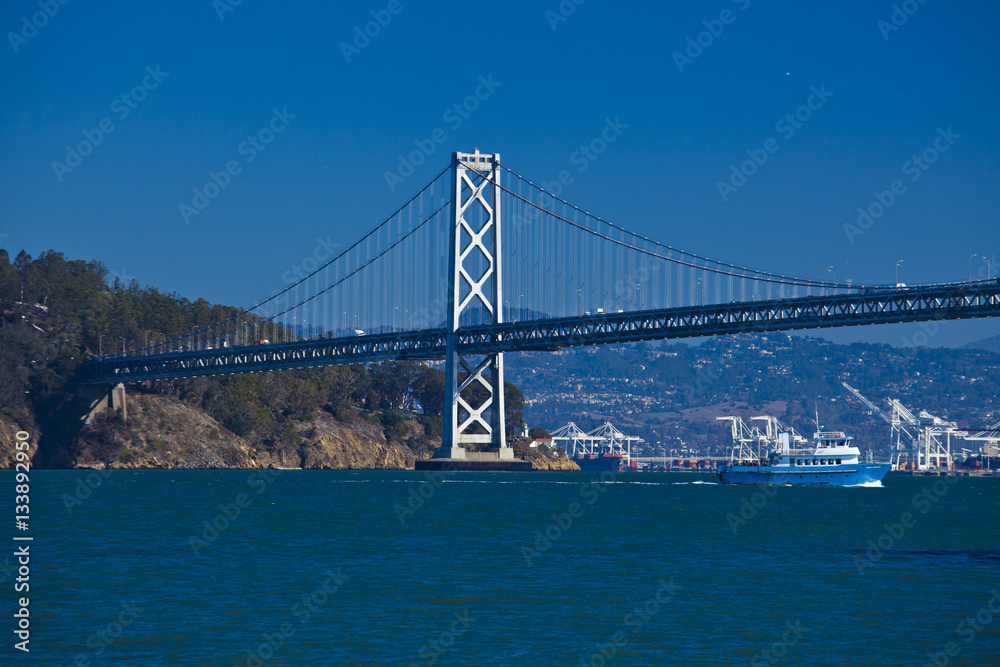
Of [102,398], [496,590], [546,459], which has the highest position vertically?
[102,398]

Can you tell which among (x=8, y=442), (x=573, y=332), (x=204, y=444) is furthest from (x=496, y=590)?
(x=204, y=444)

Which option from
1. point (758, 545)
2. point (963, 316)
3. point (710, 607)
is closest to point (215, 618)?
point (710, 607)

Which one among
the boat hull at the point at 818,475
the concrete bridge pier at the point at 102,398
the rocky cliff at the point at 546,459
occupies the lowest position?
the boat hull at the point at 818,475

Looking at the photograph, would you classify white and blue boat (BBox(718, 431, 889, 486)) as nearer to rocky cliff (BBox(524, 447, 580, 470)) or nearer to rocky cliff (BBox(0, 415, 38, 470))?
rocky cliff (BBox(524, 447, 580, 470))

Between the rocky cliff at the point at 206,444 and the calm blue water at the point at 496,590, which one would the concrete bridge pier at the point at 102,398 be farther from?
the calm blue water at the point at 496,590

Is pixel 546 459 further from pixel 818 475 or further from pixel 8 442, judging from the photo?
pixel 8 442

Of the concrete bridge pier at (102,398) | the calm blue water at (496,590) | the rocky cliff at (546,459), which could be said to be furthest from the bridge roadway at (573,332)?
the rocky cliff at (546,459)

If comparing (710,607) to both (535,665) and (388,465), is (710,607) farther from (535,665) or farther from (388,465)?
(388,465)
